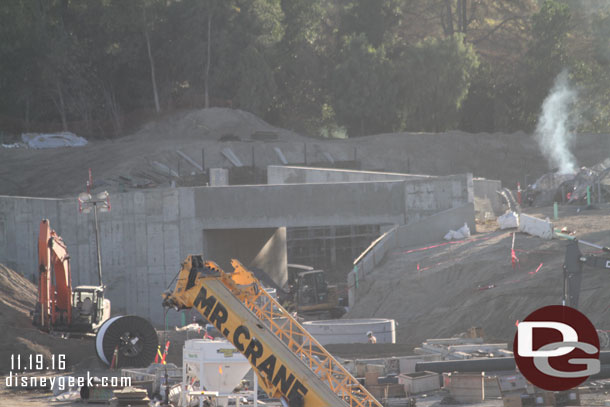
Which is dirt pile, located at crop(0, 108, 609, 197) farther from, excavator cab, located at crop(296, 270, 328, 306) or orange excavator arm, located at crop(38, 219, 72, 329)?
orange excavator arm, located at crop(38, 219, 72, 329)

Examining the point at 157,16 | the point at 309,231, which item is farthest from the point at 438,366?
the point at 157,16

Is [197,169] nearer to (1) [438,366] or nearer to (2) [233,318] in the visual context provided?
(1) [438,366]

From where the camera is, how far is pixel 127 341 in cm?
2714

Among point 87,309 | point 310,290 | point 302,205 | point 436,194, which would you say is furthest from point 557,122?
point 87,309

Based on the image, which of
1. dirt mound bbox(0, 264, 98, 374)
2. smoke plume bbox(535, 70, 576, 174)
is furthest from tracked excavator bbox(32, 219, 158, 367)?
smoke plume bbox(535, 70, 576, 174)

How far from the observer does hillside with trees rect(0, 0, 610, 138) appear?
73.9 metres

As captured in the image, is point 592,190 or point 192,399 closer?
point 192,399

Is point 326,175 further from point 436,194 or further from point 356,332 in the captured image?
A: point 356,332

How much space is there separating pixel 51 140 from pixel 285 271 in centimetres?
2848

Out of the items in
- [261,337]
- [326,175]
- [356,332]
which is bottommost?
[356,332]

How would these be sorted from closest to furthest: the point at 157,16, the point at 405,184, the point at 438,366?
the point at 438,366 → the point at 405,184 → the point at 157,16

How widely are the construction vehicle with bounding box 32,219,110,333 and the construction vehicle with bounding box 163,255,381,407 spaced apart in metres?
12.7

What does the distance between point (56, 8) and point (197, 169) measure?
2387cm

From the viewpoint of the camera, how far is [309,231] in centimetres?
5512
